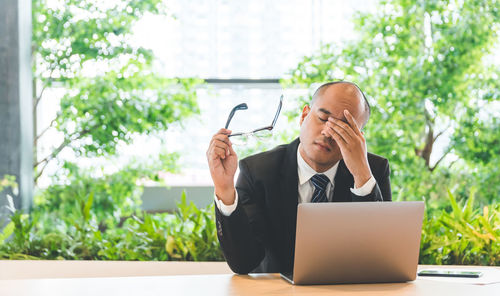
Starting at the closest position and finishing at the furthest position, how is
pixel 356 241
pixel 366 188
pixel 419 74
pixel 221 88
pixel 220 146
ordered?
pixel 356 241 < pixel 220 146 < pixel 366 188 < pixel 419 74 < pixel 221 88

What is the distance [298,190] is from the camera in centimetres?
210

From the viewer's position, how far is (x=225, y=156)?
1737 millimetres

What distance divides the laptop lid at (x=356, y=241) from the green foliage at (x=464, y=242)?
4.15ft

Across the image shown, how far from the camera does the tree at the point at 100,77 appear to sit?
4094 millimetres

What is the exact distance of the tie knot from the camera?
2.09 meters

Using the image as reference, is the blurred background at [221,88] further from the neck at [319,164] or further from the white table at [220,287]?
the white table at [220,287]

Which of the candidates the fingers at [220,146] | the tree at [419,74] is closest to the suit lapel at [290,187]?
the fingers at [220,146]

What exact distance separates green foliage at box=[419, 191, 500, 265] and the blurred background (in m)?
1.02

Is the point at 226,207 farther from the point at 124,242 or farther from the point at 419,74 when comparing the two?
the point at 419,74

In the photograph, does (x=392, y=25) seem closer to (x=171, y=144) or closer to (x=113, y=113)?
(x=171, y=144)

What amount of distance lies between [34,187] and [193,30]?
161 centimetres

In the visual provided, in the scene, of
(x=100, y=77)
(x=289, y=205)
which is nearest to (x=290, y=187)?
(x=289, y=205)

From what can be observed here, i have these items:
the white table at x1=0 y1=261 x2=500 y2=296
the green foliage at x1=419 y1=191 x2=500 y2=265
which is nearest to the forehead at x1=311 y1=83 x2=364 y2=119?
the white table at x1=0 y1=261 x2=500 y2=296

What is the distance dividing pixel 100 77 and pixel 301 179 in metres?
2.43
